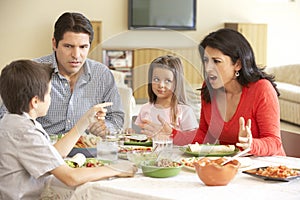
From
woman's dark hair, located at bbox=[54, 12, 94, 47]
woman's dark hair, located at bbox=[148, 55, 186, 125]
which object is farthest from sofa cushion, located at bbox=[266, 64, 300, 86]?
woman's dark hair, located at bbox=[148, 55, 186, 125]

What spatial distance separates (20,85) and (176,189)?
626 millimetres

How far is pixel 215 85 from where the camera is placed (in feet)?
7.72

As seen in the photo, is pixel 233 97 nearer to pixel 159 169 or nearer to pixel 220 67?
pixel 220 67

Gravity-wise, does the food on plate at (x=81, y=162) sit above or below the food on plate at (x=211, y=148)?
above

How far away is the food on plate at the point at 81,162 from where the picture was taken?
1.99 m

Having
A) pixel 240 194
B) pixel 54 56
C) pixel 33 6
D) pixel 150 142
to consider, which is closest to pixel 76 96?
pixel 54 56

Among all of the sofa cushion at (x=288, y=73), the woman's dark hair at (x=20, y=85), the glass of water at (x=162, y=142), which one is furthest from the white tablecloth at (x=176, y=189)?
the sofa cushion at (x=288, y=73)

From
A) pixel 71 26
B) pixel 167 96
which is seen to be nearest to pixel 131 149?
pixel 167 96

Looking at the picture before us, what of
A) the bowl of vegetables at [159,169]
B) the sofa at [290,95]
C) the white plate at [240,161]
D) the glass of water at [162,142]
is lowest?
the sofa at [290,95]

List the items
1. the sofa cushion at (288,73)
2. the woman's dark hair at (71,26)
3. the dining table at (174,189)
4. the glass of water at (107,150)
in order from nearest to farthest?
the dining table at (174,189) < the glass of water at (107,150) < the woman's dark hair at (71,26) < the sofa cushion at (288,73)

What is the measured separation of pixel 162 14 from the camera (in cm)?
826

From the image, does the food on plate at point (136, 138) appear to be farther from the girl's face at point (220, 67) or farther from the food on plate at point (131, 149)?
the girl's face at point (220, 67)

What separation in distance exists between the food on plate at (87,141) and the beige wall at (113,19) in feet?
16.3

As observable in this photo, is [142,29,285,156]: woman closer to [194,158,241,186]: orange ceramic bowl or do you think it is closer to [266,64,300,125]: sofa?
[194,158,241,186]: orange ceramic bowl
